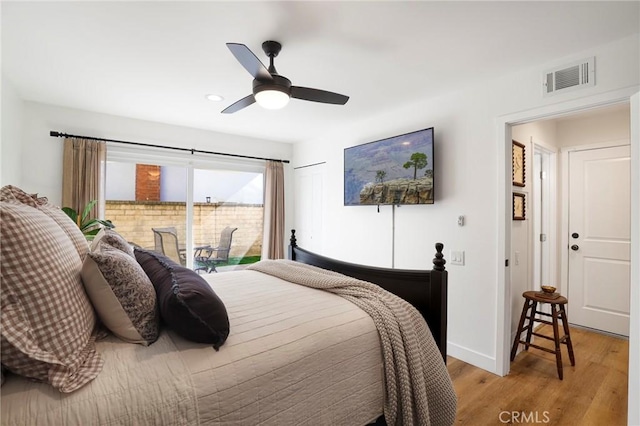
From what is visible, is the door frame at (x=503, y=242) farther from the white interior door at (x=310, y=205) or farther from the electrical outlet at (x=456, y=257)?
the white interior door at (x=310, y=205)

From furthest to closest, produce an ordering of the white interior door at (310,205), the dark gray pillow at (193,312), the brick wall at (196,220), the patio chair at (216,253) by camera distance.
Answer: the white interior door at (310,205)
the patio chair at (216,253)
the brick wall at (196,220)
the dark gray pillow at (193,312)

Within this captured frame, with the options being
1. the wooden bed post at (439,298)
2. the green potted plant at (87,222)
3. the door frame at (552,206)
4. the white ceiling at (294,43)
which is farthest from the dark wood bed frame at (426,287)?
the door frame at (552,206)

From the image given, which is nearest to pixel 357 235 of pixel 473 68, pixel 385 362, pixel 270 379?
pixel 473 68

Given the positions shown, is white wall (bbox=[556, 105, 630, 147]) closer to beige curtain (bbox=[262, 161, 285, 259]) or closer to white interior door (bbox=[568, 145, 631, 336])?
white interior door (bbox=[568, 145, 631, 336])

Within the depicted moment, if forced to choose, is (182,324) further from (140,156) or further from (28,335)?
(140,156)

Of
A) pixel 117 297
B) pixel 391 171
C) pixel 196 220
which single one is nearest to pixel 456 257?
pixel 391 171

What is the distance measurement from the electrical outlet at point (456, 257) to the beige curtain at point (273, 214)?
2666 millimetres

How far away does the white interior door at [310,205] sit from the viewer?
176 inches

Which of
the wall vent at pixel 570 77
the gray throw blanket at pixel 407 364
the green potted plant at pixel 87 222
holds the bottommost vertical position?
the gray throw blanket at pixel 407 364

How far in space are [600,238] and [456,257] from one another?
1974 mm

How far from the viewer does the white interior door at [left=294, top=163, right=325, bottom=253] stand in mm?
4461

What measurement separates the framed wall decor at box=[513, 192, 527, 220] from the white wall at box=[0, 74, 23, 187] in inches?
181

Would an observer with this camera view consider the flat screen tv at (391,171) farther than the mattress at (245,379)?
Yes

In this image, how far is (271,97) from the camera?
6.32 feet
